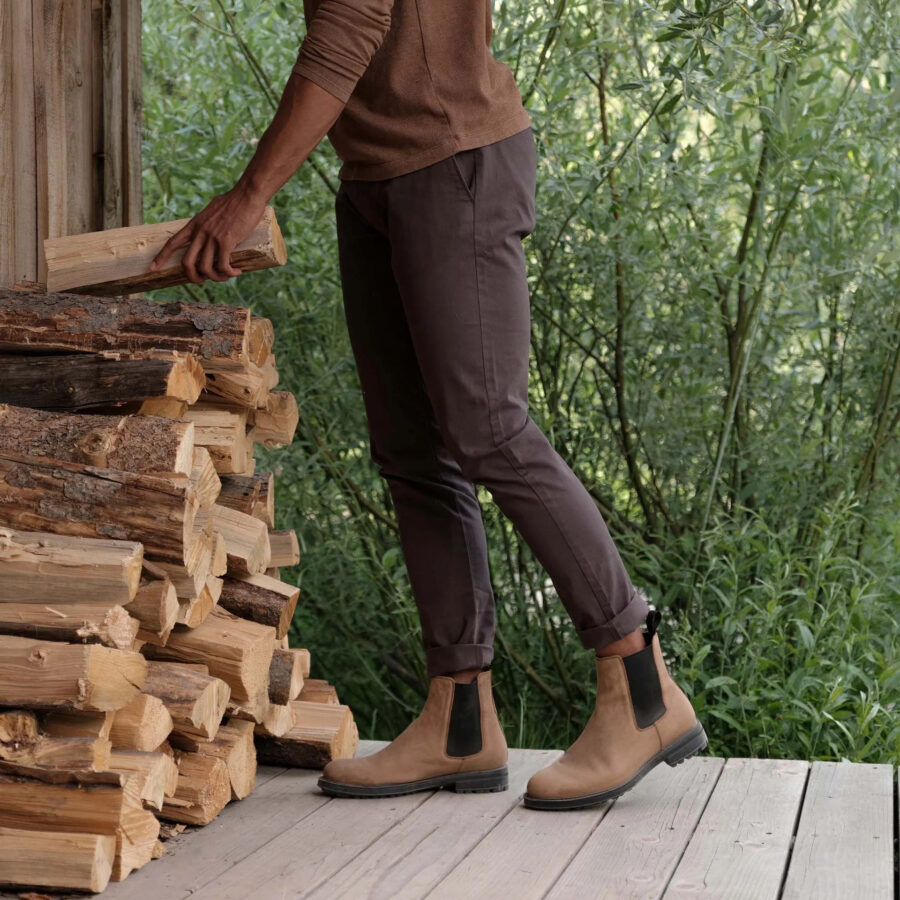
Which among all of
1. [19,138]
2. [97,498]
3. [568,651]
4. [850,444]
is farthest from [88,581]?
[850,444]

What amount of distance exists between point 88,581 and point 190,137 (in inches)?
76.8

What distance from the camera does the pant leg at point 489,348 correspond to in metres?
2.12

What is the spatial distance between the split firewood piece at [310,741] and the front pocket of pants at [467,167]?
1.15 metres

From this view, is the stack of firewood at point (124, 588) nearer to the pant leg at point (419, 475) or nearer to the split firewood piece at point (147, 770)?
the split firewood piece at point (147, 770)

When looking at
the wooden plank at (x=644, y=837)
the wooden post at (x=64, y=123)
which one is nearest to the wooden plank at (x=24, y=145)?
the wooden post at (x=64, y=123)

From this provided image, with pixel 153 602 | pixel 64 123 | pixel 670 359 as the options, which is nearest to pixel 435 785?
pixel 153 602

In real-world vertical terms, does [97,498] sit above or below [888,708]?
above

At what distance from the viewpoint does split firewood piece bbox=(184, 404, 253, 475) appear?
93.9 inches

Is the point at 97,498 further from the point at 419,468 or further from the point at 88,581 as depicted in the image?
the point at 419,468

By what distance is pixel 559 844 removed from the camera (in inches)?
79.2

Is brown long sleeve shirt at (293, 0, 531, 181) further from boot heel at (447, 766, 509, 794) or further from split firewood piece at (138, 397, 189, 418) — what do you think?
boot heel at (447, 766, 509, 794)

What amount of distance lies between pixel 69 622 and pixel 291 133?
89 centimetres

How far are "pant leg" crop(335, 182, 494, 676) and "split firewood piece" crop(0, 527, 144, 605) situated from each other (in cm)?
63

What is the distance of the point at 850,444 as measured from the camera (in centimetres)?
333
